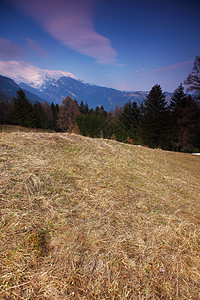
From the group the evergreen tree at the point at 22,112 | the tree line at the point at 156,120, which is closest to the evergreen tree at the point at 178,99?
the tree line at the point at 156,120

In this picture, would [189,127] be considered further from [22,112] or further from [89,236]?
[22,112]

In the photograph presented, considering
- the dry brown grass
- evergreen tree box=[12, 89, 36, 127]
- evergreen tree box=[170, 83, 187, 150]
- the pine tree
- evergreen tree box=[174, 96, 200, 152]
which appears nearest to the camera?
the dry brown grass

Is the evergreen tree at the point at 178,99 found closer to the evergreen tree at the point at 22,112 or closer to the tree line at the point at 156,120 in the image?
the tree line at the point at 156,120

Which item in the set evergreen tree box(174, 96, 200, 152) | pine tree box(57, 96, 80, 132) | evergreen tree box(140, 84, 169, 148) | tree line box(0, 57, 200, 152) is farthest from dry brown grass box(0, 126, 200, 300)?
pine tree box(57, 96, 80, 132)

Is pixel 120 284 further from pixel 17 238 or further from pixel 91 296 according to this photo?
pixel 17 238

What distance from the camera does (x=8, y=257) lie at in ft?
5.21

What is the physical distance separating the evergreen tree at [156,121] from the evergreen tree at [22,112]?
2928 cm

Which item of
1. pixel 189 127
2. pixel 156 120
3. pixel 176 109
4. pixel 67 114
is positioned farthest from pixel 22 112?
pixel 189 127

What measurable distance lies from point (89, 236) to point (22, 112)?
3984 cm

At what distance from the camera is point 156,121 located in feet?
83.3

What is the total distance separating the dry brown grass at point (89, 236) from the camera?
1.51 m

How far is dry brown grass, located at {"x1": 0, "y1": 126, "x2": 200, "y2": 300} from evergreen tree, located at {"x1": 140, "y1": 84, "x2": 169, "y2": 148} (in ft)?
78.3

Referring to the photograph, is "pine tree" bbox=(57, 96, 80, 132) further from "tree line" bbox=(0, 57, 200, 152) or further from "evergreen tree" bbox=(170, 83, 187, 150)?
"evergreen tree" bbox=(170, 83, 187, 150)

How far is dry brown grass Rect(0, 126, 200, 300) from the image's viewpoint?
1507mm
